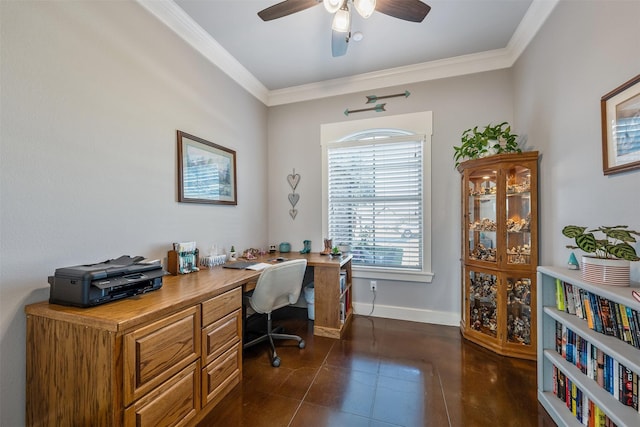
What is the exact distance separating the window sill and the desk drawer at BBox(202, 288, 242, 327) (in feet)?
5.37

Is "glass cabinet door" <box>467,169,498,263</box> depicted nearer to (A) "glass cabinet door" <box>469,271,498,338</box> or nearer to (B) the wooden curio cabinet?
(B) the wooden curio cabinet

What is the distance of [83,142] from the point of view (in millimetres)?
1482

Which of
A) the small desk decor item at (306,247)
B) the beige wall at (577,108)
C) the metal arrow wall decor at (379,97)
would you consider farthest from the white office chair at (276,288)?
the metal arrow wall decor at (379,97)

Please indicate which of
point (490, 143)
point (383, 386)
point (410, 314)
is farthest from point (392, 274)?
point (490, 143)

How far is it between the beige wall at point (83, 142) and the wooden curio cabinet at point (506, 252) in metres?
2.61

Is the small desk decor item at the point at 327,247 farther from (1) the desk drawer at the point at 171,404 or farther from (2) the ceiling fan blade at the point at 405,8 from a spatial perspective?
(2) the ceiling fan blade at the point at 405,8

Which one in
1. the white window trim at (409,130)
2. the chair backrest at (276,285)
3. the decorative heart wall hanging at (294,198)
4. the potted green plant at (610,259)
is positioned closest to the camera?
the potted green plant at (610,259)

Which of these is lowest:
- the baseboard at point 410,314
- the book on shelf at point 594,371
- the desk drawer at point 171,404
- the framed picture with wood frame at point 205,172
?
the baseboard at point 410,314

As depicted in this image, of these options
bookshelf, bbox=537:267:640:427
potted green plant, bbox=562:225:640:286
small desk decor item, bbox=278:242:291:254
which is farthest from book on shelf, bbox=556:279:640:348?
small desk decor item, bbox=278:242:291:254

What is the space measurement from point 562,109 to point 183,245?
299cm

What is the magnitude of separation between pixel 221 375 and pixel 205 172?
1669 millimetres

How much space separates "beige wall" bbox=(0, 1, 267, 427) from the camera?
1.22 meters

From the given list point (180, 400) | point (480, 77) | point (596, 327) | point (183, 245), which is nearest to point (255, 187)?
point (183, 245)

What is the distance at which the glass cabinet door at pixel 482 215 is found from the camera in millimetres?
2275
